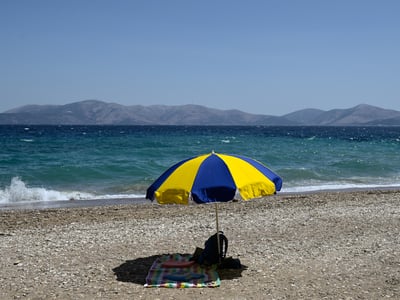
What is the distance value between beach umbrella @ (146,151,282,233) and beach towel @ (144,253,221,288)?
48.8 inches

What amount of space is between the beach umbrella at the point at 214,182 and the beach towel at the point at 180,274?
4.07 feet

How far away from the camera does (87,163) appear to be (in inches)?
1314

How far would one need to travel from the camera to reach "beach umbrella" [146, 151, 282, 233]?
23.5 ft

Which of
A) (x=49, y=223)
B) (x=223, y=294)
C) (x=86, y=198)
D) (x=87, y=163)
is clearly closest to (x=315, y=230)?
(x=223, y=294)

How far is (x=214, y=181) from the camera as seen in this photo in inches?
286

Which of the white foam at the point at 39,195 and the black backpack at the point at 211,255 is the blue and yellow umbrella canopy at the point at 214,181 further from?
the white foam at the point at 39,195

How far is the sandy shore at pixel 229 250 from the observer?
7.28 metres

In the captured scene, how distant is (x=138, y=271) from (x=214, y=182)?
222 centimetres

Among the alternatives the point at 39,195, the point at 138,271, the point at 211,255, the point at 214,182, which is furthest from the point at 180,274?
the point at 39,195

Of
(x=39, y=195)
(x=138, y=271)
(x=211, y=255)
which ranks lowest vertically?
(x=39, y=195)

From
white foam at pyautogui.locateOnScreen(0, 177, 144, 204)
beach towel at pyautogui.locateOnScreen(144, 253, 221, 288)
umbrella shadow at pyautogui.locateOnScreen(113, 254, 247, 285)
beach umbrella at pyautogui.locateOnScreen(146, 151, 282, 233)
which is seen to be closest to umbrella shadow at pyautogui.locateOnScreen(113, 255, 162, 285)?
umbrella shadow at pyautogui.locateOnScreen(113, 254, 247, 285)

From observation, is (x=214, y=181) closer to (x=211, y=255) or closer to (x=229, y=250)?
(x=211, y=255)

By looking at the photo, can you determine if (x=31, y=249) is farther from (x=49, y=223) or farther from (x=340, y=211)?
(x=340, y=211)

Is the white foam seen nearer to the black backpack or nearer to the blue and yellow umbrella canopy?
the black backpack
